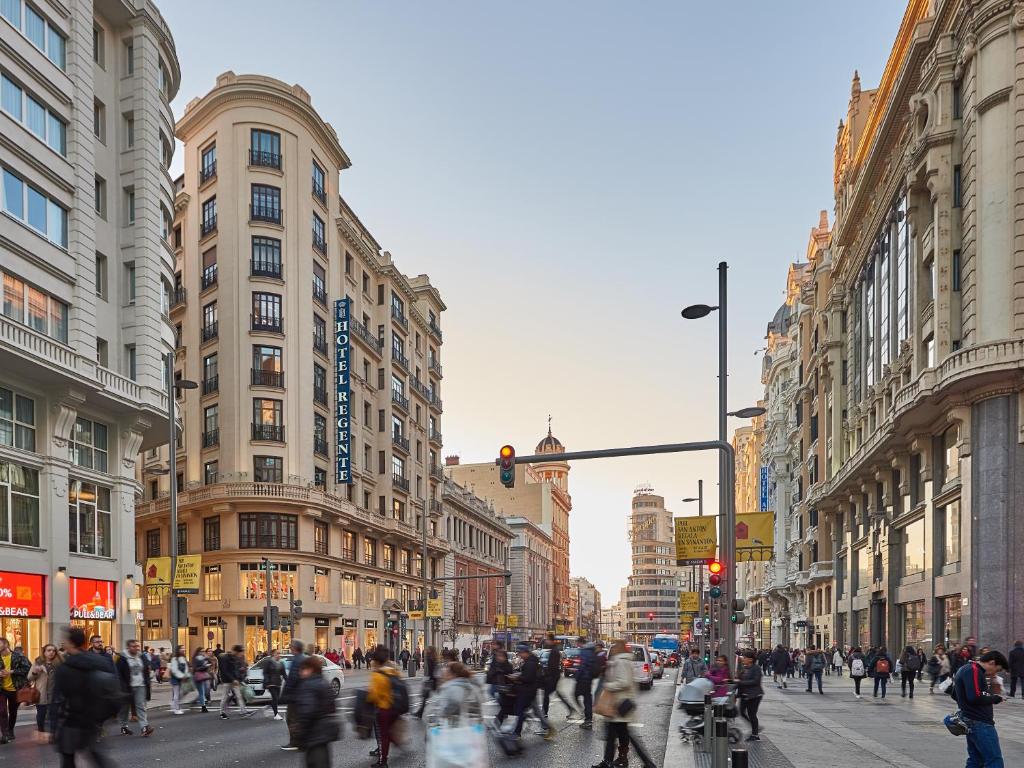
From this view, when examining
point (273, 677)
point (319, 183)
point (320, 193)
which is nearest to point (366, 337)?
point (320, 193)

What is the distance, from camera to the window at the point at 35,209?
29422 millimetres

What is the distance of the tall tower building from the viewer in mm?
29422

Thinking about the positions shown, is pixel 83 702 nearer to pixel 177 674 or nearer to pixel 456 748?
pixel 456 748

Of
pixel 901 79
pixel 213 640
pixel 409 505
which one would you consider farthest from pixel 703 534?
pixel 409 505

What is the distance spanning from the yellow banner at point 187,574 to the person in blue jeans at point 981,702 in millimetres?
23551

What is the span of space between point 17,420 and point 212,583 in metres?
25.8

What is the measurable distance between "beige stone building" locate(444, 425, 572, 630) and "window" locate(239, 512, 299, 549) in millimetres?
73943

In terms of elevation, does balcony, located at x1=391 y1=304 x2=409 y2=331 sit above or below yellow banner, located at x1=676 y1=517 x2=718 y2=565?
above

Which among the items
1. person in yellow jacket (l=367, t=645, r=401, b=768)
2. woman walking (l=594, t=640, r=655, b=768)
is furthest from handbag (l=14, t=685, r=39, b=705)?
woman walking (l=594, t=640, r=655, b=768)

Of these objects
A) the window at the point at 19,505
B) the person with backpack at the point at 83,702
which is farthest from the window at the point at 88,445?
the person with backpack at the point at 83,702

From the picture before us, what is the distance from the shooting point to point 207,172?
56.9 metres

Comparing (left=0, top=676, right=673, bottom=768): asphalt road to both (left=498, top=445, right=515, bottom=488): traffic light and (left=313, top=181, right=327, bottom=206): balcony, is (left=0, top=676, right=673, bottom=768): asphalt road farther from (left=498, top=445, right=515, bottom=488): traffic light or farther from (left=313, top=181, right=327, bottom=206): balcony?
(left=313, top=181, right=327, bottom=206): balcony

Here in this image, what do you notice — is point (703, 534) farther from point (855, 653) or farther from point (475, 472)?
point (475, 472)

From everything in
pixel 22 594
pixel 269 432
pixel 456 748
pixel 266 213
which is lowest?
pixel 22 594
